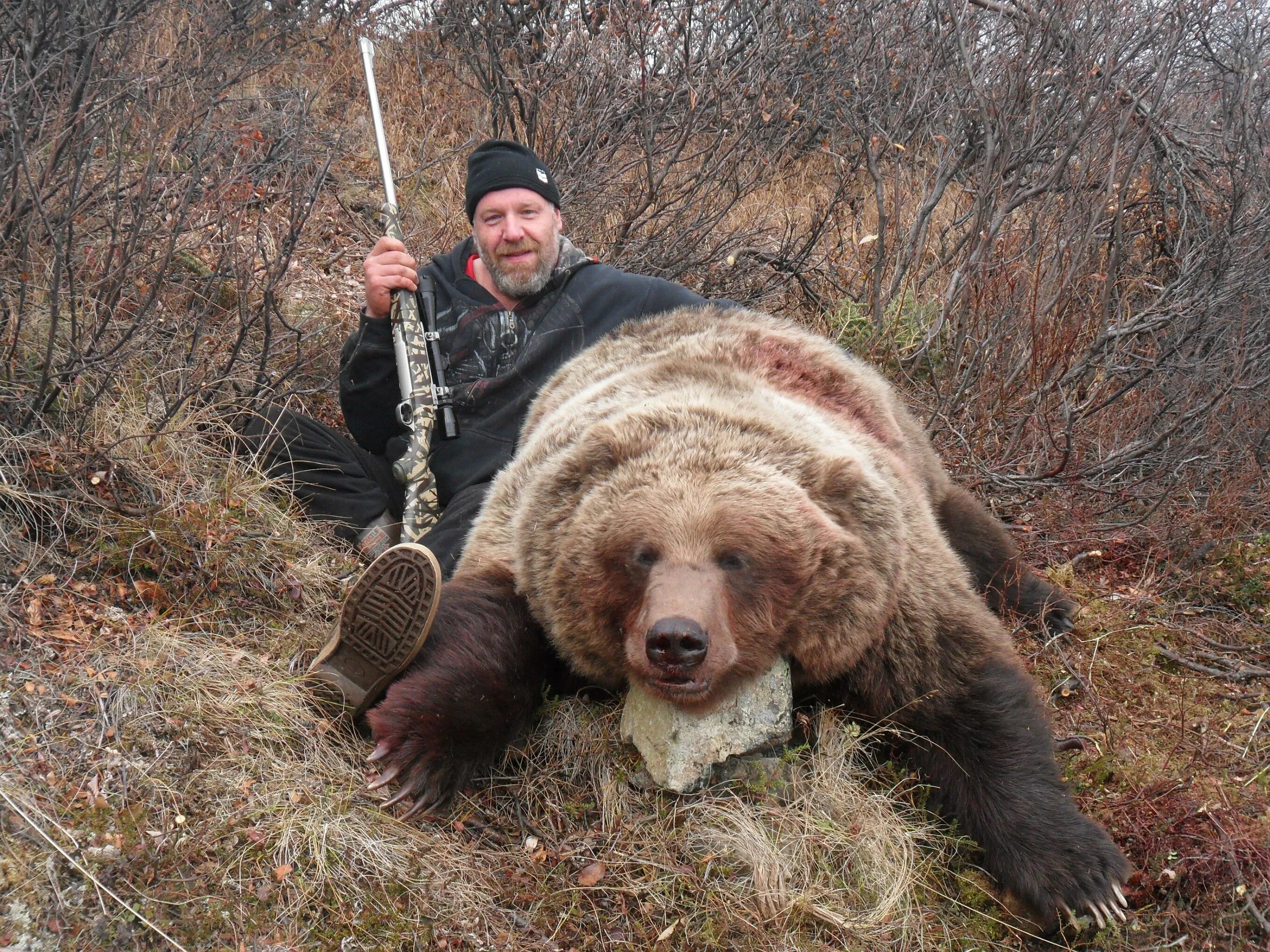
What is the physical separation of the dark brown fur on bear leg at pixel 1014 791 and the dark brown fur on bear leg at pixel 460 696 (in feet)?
3.82

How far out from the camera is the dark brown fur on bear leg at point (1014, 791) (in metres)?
3.02

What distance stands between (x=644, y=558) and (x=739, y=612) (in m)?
0.30

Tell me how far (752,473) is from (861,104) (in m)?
5.41

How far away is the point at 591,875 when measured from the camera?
3016mm

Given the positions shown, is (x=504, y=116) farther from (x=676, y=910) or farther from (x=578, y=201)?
(x=676, y=910)

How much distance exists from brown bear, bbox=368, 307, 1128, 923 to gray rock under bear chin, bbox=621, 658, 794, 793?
0.09 meters

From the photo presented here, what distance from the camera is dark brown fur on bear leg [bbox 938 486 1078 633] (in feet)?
14.7

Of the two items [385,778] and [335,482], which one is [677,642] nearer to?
[385,778]

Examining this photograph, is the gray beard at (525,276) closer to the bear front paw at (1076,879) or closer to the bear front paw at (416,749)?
the bear front paw at (416,749)

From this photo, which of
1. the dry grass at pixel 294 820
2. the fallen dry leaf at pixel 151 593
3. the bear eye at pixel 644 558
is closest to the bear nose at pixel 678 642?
the bear eye at pixel 644 558

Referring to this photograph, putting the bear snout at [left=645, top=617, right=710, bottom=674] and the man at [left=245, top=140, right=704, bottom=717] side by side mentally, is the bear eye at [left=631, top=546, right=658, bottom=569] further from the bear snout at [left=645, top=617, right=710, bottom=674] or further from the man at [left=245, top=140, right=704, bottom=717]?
the man at [left=245, top=140, right=704, bottom=717]

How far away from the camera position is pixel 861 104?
7746mm

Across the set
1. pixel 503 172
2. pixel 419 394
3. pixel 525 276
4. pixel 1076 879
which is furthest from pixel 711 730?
pixel 503 172

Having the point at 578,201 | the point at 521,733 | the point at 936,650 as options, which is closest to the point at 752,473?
the point at 936,650
